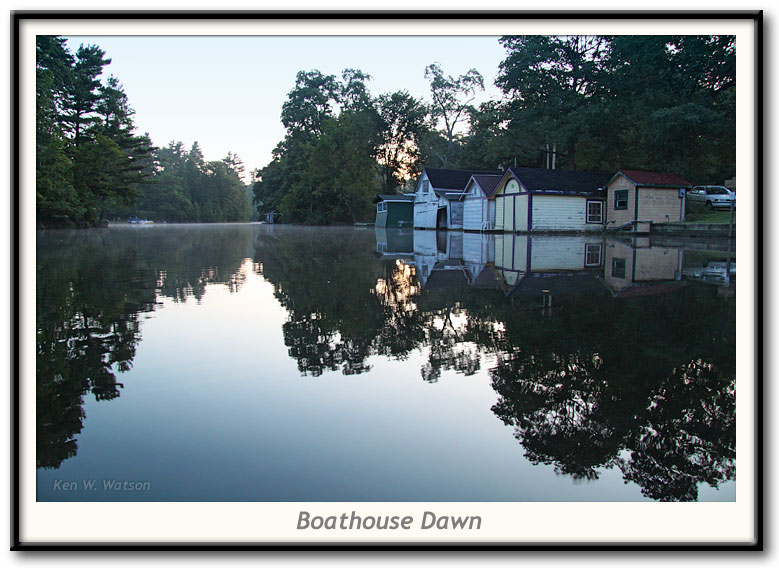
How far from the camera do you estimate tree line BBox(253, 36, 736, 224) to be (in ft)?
92.6

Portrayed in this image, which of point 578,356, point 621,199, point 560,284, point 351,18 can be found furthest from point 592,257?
point 621,199

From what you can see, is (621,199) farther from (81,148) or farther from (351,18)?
(81,148)

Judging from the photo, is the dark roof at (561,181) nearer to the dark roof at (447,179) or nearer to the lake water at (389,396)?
the dark roof at (447,179)

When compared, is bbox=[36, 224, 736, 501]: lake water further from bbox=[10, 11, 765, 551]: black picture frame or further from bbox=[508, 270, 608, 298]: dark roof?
bbox=[10, 11, 765, 551]: black picture frame

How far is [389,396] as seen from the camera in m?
4.61

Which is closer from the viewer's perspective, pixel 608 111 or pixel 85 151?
pixel 608 111

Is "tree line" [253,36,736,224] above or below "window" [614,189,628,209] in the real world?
above

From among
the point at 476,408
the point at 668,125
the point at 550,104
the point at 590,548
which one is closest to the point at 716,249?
the point at 668,125

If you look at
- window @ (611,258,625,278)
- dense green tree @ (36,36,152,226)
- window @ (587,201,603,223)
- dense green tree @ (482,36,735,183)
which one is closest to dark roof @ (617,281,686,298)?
window @ (611,258,625,278)

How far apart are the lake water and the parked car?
106 ft

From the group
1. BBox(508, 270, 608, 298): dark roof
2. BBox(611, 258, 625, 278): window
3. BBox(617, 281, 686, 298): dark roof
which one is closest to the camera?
BBox(617, 281, 686, 298): dark roof

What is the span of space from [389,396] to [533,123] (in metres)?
Result: 43.7

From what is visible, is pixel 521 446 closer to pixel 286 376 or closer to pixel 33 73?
pixel 286 376

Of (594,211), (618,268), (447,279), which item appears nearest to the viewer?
(447,279)
